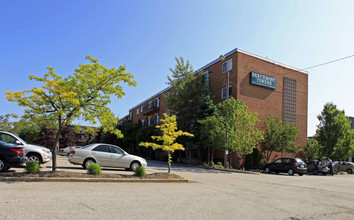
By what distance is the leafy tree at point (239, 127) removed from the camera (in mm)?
22125

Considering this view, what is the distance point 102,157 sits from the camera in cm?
1361

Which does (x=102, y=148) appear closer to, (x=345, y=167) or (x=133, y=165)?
(x=133, y=165)

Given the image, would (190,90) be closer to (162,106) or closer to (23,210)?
(162,106)

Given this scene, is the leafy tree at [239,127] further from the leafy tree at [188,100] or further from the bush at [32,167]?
the bush at [32,167]

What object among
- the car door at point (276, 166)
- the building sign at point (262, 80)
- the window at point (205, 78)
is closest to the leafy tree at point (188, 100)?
the window at point (205, 78)

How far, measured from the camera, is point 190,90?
93.3 ft

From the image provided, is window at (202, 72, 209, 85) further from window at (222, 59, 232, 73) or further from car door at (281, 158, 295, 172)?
car door at (281, 158, 295, 172)

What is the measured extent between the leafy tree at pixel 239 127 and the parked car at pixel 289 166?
2.49 metres

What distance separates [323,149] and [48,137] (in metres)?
44.9

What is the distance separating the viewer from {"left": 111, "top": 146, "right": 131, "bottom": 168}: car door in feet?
45.3

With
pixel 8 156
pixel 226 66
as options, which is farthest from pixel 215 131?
pixel 8 156

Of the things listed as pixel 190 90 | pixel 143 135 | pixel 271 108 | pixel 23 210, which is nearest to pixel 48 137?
pixel 143 135

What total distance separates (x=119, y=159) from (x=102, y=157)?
0.88 m

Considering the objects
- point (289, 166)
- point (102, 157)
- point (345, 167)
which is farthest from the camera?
point (345, 167)
